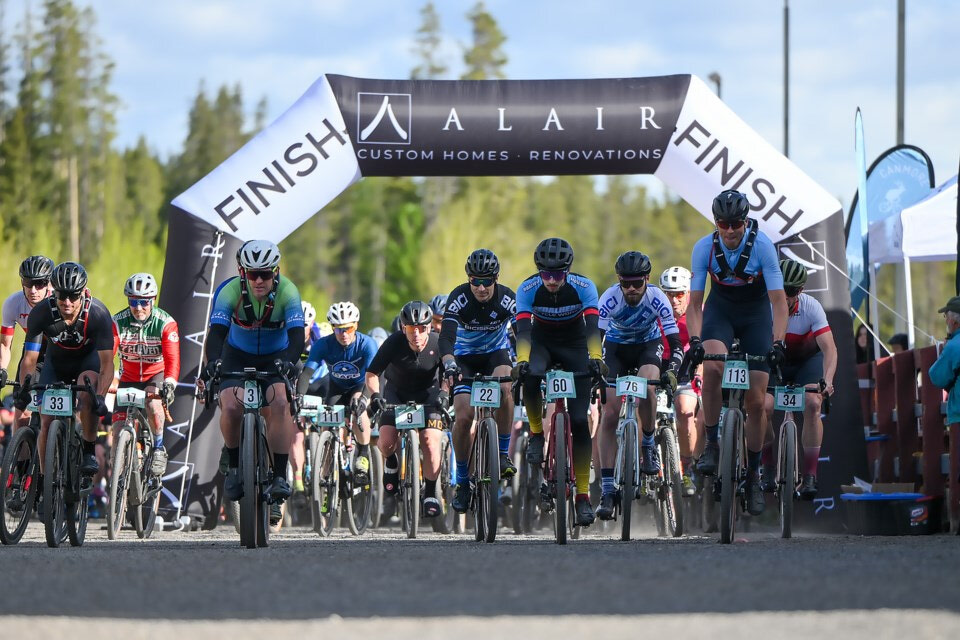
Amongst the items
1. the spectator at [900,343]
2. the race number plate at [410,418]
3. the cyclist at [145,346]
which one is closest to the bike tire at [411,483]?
the race number plate at [410,418]

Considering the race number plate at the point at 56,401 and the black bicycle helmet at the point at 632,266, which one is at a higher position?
the black bicycle helmet at the point at 632,266

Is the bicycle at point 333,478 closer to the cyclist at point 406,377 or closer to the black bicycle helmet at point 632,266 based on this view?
the cyclist at point 406,377

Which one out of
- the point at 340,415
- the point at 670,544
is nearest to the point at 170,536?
the point at 340,415

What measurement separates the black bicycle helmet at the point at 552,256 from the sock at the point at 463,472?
1685mm

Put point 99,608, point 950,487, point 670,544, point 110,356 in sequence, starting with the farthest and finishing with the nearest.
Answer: point 950,487 < point 110,356 < point 670,544 < point 99,608

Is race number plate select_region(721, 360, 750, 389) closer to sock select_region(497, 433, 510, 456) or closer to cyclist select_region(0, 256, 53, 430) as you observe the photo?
sock select_region(497, 433, 510, 456)

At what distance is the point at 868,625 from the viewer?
22.3 ft

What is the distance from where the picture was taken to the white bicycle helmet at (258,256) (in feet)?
37.8

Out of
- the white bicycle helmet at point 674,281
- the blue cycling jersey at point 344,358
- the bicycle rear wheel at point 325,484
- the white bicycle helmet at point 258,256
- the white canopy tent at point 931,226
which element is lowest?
the bicycle rear wheel at point 325,484

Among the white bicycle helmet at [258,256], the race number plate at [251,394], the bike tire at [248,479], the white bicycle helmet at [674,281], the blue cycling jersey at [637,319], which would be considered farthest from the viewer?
the white bicycle helmet at [674,281]

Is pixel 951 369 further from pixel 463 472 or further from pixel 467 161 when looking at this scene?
pixel 467 161

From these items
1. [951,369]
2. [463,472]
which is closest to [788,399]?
[951,369]

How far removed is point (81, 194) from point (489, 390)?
253 ft

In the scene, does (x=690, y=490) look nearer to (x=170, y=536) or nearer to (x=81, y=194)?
(x=170, y=536)
